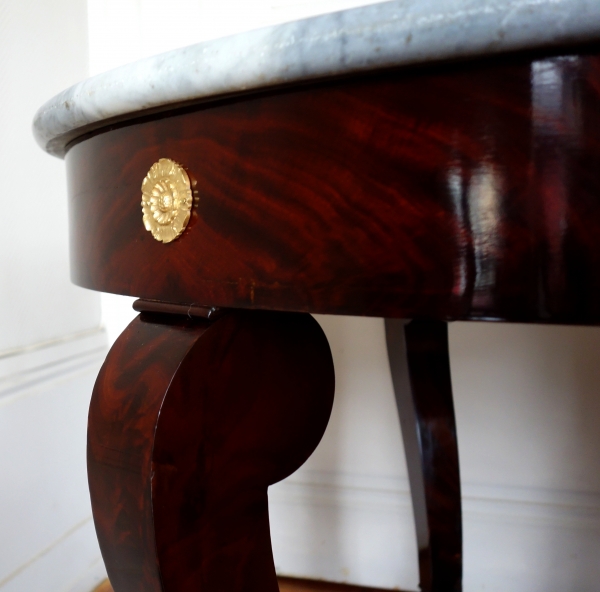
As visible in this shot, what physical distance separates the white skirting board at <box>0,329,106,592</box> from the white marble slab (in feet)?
1.92

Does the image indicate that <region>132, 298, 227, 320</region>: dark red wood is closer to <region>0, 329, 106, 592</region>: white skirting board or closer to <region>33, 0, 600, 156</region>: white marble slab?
<region>33, 0, 600, 156</region>: white marble slab

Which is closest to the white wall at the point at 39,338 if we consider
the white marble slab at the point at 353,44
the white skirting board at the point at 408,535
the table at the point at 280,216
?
the white skirting board at the point at 408,535

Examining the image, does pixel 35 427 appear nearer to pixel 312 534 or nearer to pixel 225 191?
pixel 312 534

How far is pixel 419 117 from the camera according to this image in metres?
0.17

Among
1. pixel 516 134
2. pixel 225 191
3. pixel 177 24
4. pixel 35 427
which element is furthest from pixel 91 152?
pixel 177 24

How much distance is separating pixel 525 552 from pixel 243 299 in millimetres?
770

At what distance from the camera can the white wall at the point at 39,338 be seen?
2.25 ft

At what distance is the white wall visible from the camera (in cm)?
69

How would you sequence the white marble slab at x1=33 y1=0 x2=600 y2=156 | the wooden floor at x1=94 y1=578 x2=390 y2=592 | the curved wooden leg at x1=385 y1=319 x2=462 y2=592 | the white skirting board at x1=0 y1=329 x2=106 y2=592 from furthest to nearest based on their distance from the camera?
1. the wooden floor at x1=94 y1=578 x2=390 y2=592
2. the white skirting board at x1=0 y1=329 x2=106 y2=592
3. the curved wooden leg at x1=385 y1=319 x2=462 y2=592
4. the white marble slab at x1=33 y1=0 x2=600 y2=156

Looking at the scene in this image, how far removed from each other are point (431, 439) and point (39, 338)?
535mm

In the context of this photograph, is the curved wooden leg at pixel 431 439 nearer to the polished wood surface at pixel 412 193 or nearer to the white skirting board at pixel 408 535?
the white skirting board at pixel 408 535

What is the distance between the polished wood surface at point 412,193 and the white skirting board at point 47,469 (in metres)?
0.59

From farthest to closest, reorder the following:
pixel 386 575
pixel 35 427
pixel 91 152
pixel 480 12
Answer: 1. pixel 386 575
2. pixel 35 427
3. pixel 91 152
4. pixel 480 12

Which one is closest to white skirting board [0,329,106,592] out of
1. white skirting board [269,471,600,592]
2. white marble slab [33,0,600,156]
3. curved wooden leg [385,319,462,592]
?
white skirting board [269,471,600,592]
